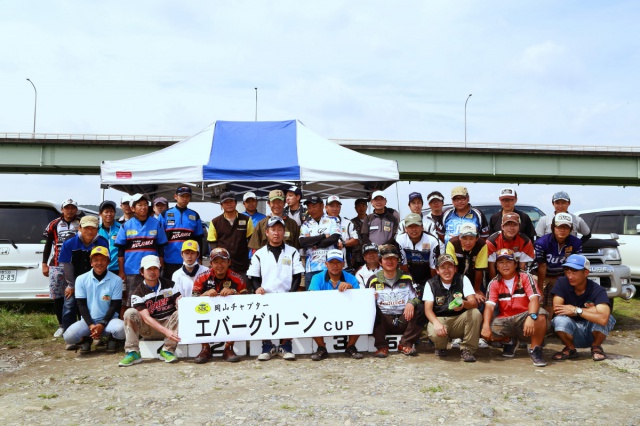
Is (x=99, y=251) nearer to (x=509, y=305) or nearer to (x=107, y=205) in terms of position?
(x=107, y=205)

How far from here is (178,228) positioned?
726 centimetres

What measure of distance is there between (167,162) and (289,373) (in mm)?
4428

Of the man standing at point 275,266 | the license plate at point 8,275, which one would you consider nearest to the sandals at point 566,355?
the man standing at point 275,266

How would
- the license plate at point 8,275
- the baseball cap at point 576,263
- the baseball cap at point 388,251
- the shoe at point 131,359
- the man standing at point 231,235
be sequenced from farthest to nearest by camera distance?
the license plate at point 8,275 < the man standing at point 231,235 < the baseball cap at point 388,251 < the baseball cap at point 576,263 < the shoe at point 131,359

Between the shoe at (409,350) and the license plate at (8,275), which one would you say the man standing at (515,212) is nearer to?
the shoe at (409,350)

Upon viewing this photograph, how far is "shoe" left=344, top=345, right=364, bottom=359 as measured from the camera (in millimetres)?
5914

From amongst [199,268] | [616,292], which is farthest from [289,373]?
[616,292]

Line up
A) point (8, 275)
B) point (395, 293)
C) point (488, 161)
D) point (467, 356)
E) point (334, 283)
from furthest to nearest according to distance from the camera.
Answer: point (488, 161) < point (8, 275) < point (334, 283) < point (395, 293) < point (467, 356)

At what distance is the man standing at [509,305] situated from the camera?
5852mm

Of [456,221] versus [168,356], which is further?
[456,221]

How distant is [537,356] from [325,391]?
2.51 meters

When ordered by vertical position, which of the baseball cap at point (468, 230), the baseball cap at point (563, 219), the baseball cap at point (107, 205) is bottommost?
the baseball cap at point (468, 230)

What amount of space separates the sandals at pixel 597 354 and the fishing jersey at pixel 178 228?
5230 mm

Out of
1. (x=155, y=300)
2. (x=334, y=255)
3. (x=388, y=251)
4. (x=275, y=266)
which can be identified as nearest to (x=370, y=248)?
(x=388, y=251)
